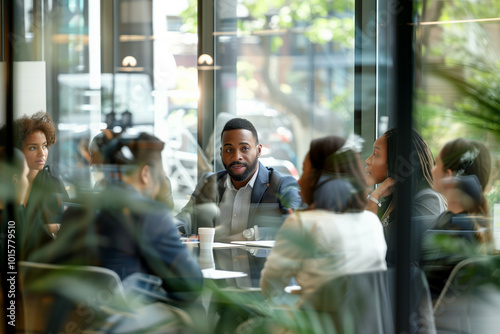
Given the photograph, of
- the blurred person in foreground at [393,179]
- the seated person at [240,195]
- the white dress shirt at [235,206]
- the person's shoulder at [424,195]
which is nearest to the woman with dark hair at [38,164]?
the seated person at [240,195]

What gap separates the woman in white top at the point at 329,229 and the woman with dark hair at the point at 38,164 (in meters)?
0.87

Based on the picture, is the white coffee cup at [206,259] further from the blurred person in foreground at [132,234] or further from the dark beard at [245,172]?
the dark beard at [245,172]

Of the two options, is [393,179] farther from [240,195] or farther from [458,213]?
[240,195]

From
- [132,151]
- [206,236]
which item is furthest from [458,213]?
[132,151]

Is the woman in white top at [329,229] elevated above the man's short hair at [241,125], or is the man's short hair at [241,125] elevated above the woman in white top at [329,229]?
the man's short hair at [241,125]

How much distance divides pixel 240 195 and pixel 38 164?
78 centimetres

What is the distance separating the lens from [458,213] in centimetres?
195

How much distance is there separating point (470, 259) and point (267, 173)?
2.37 feet

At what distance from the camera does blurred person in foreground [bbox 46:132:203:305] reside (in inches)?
79.6

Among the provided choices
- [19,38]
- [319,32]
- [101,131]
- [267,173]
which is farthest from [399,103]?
[19,38]

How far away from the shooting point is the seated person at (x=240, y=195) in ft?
6.56

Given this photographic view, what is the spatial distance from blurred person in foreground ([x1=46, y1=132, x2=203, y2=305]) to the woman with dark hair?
0.36 feet

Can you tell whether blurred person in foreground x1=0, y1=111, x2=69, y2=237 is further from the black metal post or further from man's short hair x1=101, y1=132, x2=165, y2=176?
the black metal post

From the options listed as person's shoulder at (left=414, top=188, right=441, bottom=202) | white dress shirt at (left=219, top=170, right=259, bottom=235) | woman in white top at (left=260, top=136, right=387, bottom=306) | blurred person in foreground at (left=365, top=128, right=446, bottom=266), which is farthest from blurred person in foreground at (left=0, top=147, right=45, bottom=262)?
person's shoulder at (left=414, top=188, right=441, bottom=202)
